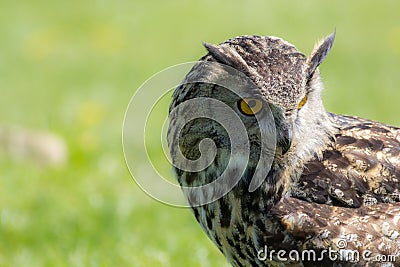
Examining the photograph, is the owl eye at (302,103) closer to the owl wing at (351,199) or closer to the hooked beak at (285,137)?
the hooked beak at (285,137)

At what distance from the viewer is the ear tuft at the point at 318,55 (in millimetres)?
4105

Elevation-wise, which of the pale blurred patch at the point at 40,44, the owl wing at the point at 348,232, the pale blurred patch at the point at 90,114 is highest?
the pale blurred patch at the point at 40,44

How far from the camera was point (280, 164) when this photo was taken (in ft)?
13.8

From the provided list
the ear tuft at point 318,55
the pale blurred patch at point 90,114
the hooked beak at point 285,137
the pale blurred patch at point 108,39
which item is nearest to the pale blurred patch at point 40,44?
the pale blurred patch at point 108,39

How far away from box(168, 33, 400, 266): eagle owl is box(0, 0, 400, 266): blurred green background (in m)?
1.46

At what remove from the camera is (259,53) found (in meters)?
4.05

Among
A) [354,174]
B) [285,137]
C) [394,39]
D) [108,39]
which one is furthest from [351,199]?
[108,39]

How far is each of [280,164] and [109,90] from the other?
6.71m

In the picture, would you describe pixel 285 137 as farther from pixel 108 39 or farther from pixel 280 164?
pixel 108 39

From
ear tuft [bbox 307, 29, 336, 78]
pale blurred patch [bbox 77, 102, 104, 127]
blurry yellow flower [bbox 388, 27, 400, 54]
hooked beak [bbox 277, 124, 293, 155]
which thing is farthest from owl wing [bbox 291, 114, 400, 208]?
blurry yellow flower [bbox 388, 27, 400, 54]

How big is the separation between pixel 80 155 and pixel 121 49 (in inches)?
167

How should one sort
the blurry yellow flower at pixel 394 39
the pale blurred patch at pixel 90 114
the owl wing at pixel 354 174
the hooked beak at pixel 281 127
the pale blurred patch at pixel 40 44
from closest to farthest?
the hooked beak at pixel 281 127, the owl wing at pixel 354 174, the pale blurred patch at pixel 90 114, the blurry yellow flower at pixel 394 39, the pale blurred patch at pixel 40 44

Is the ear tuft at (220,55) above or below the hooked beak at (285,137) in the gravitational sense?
above

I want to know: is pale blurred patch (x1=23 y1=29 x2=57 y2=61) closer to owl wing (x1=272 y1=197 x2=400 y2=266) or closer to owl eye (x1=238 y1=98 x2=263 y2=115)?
owl eye (x1=238 y1=98 x2=263 y2=115)
